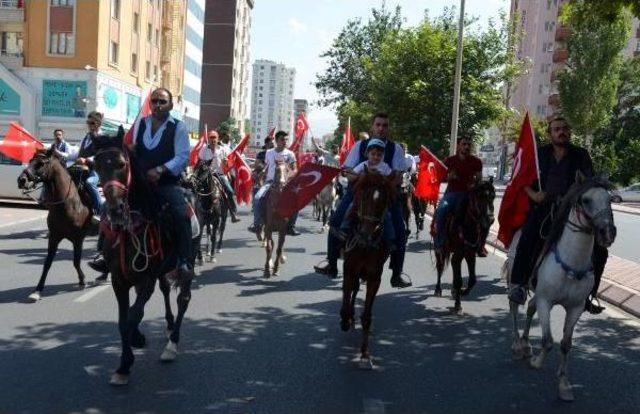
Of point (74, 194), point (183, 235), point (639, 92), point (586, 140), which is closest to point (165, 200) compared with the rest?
point (183, 235)

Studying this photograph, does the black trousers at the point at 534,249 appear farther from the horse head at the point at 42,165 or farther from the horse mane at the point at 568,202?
the horse head at the point at 42,165

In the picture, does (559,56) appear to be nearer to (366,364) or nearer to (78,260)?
(78,260)

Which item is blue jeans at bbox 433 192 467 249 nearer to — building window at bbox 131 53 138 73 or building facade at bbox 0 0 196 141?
building facade at bbox 0 0 196 141

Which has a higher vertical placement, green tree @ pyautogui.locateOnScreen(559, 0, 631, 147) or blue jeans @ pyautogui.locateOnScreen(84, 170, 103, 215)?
green tree @ pyautogui.locateOnScreen(559, 0, 631, 147)

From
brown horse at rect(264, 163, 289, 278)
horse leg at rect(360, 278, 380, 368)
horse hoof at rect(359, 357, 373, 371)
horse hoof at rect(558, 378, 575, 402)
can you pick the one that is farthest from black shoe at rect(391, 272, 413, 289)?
brown horse at rect(264, 163, 289, 278)

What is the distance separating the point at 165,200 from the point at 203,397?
73.0 inches

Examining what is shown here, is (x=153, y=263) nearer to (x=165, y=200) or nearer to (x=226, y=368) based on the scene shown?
(x=165, y=200)

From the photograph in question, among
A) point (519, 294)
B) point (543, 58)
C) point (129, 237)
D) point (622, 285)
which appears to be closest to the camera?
point (129, 237)

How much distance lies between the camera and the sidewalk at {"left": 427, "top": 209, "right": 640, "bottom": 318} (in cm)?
993

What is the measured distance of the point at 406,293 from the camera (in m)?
10.2

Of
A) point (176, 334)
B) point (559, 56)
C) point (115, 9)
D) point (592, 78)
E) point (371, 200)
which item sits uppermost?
point (559, 56)

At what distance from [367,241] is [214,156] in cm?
740

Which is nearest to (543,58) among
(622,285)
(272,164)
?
(622,285)

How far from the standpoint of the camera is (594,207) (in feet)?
18.6
